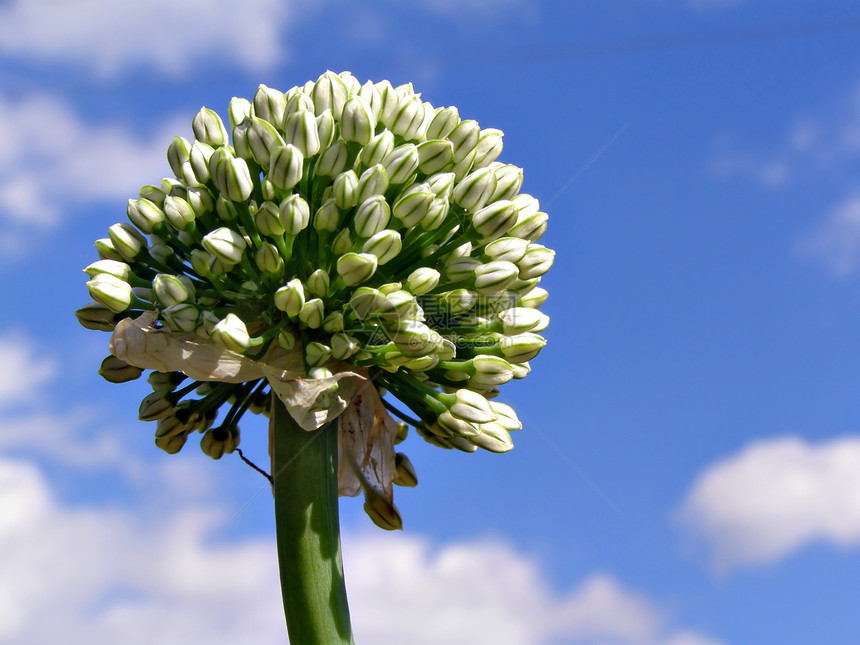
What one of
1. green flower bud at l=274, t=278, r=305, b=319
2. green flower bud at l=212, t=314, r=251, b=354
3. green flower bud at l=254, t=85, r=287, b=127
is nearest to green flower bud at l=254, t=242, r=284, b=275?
green flower bud at l=274, t=278, r=305, b=319

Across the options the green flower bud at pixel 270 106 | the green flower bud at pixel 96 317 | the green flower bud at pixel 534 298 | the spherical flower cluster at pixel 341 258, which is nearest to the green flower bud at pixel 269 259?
the spherical flower cluster at pixel 341 258

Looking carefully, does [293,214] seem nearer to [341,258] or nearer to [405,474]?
[341,258]

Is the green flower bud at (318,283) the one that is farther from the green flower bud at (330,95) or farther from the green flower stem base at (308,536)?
the green flower bud at (330,95)

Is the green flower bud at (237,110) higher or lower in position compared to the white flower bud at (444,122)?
higher

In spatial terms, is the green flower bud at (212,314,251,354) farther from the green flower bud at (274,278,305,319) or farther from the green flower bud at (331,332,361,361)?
the green flower bud at (331,332,361,361)

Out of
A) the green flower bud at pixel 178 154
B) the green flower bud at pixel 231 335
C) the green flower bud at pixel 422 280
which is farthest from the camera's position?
the green flower bud at pixel 178 154

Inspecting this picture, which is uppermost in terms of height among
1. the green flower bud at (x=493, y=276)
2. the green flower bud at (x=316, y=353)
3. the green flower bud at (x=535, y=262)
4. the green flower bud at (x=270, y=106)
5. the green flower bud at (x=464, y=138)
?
the green flower bud at (x=270, y=106)

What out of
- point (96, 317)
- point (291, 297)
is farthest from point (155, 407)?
point (291, 297)
